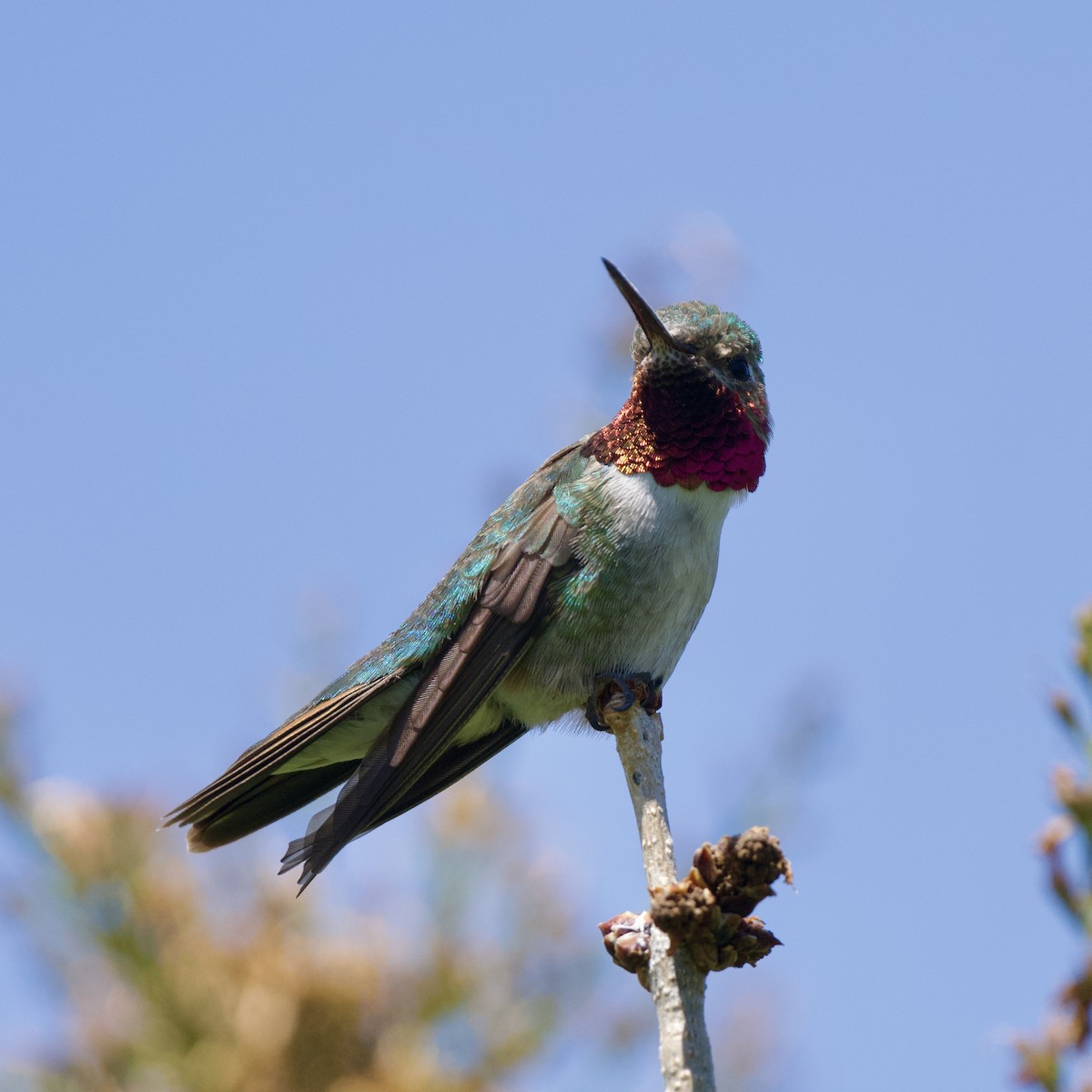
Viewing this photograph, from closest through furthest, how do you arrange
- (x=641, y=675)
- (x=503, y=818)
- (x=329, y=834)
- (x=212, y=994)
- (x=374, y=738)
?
(x=329, y=834), (x=641, y=675), (x=374, y=738), (x=212, y=994), (x=503, y=818)

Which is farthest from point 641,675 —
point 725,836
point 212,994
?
point 212,994

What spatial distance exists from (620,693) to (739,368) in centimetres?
139

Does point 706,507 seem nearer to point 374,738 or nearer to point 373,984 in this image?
point 374,738

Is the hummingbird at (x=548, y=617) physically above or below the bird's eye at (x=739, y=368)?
below

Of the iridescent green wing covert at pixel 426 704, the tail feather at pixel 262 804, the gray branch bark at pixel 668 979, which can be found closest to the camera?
the gray branch bark at pixel 668 979

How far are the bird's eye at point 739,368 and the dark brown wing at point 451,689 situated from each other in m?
0.81

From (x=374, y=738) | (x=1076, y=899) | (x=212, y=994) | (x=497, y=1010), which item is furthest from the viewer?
(x=497, y=1010)

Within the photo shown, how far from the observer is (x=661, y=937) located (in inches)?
103

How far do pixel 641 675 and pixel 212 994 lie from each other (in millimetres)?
2078

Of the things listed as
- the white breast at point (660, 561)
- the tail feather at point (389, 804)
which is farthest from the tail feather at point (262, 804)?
the white breast at point (660, 561)

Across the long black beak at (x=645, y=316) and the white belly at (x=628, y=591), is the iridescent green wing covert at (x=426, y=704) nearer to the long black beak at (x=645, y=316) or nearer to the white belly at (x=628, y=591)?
the white belly at (x=628, y=591)

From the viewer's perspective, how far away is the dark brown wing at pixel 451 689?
402 cm

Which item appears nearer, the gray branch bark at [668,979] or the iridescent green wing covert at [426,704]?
the gray branch bark at [668,979]

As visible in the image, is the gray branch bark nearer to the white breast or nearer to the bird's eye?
the white breast
